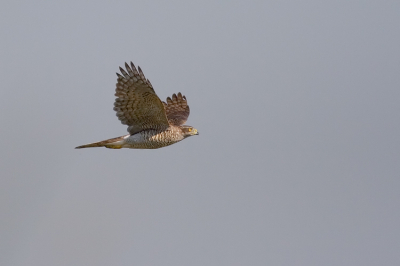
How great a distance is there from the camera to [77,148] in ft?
42.3

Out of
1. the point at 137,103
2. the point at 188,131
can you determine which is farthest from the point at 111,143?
the point at 188,131

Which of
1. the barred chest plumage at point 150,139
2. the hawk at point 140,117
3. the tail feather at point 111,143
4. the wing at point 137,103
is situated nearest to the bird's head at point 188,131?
the hawk at point 140,117

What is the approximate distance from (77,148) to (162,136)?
67.3 inches

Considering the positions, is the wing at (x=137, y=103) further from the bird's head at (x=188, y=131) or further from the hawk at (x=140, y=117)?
the bird's head at (x=188, y=131)

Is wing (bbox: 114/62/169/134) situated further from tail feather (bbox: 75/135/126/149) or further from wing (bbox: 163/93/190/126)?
wing (bbox: 163/93/190/126)

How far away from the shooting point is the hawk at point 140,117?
1258 cm

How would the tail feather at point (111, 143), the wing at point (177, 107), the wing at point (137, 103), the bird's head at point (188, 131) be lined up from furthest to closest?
the wing at point (177, 107) < the bird's head at point (188, 131) < the tail feather at point (111, 143) < the wing at point (137, 103)

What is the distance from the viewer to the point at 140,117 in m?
13.1

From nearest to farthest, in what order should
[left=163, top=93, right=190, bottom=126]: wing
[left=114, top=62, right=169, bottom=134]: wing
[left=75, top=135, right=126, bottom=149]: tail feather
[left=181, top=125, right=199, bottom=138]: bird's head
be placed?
[left=114, top=62, right=169, bottom=134]: wing < [left=75, top=135, right=126, bottom=149]: tail feather < [left=181, top=125, right=199, bottom=138]: bird's head < [left=163, top=93, right=190, bottom=126]: wing

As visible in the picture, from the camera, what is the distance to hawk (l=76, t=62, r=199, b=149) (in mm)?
12578

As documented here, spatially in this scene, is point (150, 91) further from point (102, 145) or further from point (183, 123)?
point (183, 123)

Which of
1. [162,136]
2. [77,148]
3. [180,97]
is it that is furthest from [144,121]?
[180,97]

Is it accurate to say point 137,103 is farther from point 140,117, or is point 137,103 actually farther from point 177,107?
point 177,107

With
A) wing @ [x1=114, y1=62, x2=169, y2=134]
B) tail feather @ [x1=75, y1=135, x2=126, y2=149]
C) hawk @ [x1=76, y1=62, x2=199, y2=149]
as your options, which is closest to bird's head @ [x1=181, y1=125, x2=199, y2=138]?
hawk @ [x1=76, y1=62, x2=199, y2=149]
